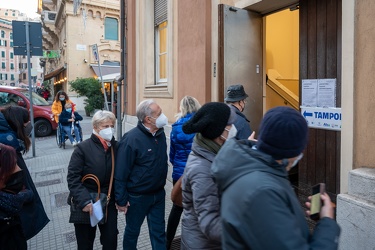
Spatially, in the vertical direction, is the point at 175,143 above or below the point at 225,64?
below

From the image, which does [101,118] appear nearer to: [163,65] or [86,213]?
[86,213]

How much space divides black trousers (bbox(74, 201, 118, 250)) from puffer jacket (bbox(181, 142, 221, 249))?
116 cm

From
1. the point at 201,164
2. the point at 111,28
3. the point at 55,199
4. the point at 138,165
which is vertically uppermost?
the point at 111,28

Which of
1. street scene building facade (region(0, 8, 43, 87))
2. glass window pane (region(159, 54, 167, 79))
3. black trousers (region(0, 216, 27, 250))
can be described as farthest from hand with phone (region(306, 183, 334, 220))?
street scene building facade (region(0, 8, 43, 87))

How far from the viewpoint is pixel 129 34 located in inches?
365

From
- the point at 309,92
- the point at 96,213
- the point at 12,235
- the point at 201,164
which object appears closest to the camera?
the point at 201,164

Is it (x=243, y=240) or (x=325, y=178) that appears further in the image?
(x=325, y=178)

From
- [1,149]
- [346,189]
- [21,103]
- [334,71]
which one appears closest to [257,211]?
[1,149]

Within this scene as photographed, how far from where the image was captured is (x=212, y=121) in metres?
2.06

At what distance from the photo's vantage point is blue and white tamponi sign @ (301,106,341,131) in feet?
11.4

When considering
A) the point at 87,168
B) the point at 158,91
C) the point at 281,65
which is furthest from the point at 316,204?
the point at 158,91

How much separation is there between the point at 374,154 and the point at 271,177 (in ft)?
6.90

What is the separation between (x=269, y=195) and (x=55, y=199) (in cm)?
514

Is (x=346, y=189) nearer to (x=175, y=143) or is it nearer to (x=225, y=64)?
(x=175, y=143)
